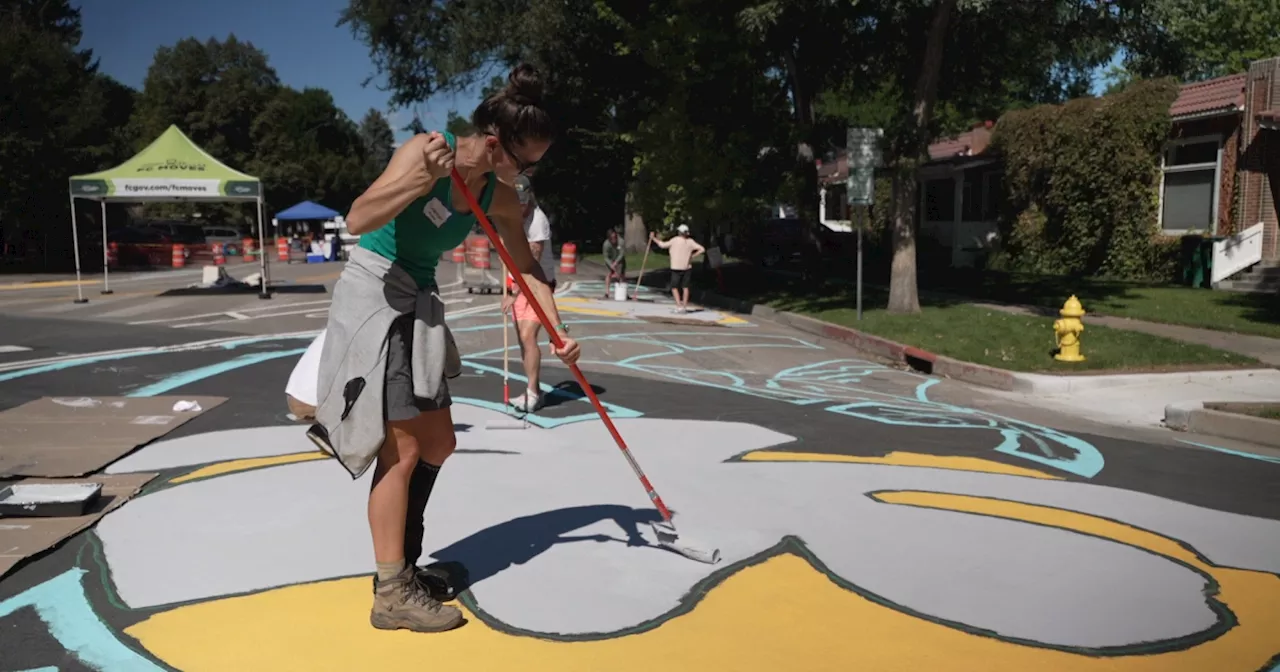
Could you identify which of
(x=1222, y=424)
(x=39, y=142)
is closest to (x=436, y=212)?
(x=1222, y=424)

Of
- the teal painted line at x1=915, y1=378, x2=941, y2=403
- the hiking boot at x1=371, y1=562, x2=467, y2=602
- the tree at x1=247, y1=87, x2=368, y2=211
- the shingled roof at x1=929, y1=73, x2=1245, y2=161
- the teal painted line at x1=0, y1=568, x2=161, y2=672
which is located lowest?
the teal painted line at x1=915, y1=378, x2=941, y2=403

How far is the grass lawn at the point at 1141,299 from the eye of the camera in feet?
47.0

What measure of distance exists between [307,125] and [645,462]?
83338 mm

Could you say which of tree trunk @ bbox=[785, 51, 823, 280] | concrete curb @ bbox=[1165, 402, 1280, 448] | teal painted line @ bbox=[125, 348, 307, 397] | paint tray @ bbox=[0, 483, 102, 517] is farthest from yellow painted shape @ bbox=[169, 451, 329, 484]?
Answer: tree trunk @ bbox=[785, 51, 823, 280]

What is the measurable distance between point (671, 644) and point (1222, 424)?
6319 mm

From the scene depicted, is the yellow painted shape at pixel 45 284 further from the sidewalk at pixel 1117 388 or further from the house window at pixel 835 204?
the house window at pixel 835 204

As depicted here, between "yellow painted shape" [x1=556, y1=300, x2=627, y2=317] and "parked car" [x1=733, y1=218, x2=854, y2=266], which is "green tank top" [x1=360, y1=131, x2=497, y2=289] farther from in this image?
"parked car" [x1=733, y1=218, x2=854, y2=266]

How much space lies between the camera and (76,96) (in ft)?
114

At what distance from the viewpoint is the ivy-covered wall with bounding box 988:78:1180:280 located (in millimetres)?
22531

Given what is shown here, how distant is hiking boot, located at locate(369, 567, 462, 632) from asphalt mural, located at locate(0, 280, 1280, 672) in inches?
1.9

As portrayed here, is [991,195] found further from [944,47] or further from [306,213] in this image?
[306,213]

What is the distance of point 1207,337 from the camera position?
12.9 metres

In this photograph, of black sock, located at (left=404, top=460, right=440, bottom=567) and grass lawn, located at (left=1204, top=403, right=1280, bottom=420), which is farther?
grass lawn, located at (left=1204, top=403, right=1280, bottom=420)

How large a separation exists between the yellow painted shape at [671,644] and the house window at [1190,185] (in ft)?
69.3
